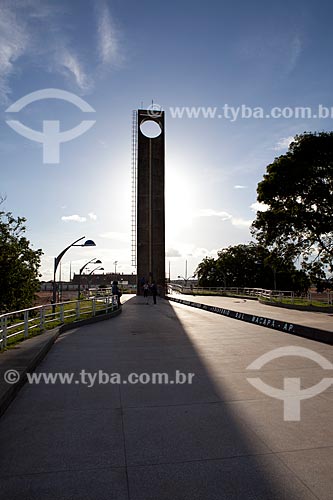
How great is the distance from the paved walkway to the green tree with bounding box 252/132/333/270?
67.2 feet

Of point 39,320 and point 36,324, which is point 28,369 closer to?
point 36,324

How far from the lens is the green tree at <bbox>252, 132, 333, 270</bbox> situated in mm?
26875

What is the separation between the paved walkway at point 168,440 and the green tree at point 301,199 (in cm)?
2048

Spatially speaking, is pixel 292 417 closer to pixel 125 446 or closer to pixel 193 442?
pixel 193 442

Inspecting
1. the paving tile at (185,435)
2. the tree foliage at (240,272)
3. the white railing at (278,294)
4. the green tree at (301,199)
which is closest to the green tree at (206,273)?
the tree foliage at (240,272)

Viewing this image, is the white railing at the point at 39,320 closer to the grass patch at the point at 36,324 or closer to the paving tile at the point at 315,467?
the grass patch at the point at 36,324

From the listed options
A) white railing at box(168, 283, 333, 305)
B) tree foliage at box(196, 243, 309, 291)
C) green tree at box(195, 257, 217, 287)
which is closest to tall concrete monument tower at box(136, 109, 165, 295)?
white railing at box(168, 283, 333, 305)

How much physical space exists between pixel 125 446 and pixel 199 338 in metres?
8.47

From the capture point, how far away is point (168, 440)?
4.52 m

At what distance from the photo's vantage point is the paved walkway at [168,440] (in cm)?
352

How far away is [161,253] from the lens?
2153 inches

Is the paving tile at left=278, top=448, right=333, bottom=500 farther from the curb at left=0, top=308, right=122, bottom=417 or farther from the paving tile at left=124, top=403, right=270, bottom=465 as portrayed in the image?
the curb at left=0, top=308, right=122, bottom=417

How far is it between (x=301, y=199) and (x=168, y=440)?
26.2 metres
